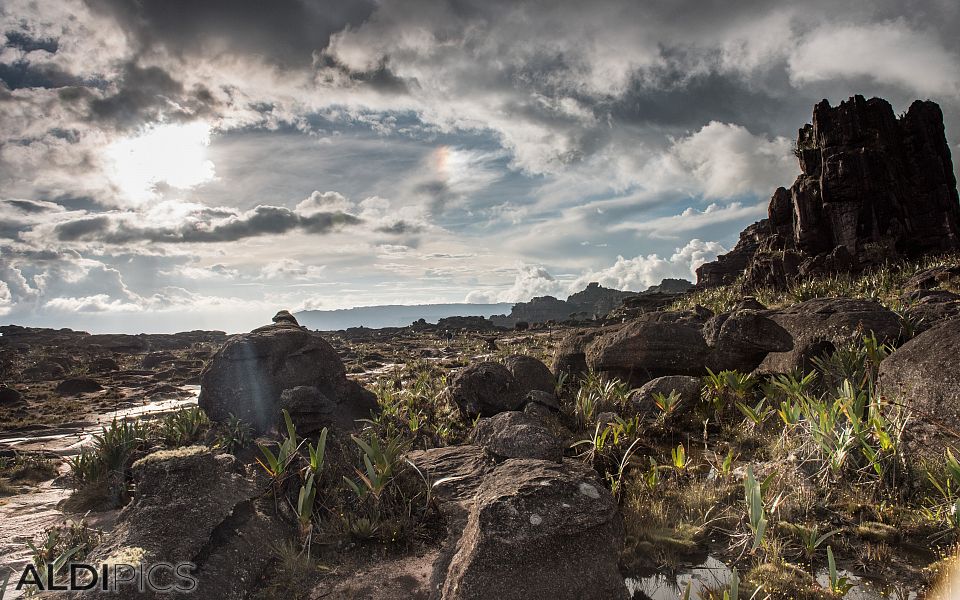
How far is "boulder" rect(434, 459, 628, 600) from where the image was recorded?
4.16 metres

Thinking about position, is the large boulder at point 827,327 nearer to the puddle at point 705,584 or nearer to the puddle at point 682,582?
the puddle at point 705,584

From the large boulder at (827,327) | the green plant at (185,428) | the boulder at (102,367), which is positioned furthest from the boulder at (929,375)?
the boulder at (102,367)

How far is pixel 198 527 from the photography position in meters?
5.22

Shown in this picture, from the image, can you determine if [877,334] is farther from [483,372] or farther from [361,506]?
[361,506]

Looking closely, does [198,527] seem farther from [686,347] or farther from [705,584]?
[686,347]

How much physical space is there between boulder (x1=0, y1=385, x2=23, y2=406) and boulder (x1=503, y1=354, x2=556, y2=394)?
30.2 meters

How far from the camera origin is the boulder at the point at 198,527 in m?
4.80

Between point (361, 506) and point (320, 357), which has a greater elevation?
point (320, 357)

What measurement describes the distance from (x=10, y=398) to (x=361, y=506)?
3175cm

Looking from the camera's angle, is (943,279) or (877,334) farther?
(943,279)

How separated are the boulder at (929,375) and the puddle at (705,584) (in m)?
2.85

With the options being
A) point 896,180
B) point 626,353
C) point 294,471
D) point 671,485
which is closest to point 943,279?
point 626,353

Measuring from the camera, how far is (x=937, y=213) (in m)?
52.0

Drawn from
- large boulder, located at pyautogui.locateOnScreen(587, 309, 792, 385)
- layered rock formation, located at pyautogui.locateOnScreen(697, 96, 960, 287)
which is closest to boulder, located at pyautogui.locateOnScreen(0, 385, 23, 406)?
large boulder, located at pyautogui.locateOnScreen(587, 309, 792, 385)
